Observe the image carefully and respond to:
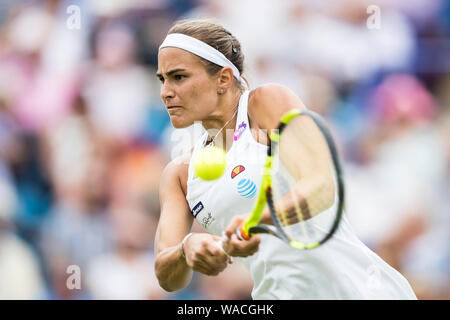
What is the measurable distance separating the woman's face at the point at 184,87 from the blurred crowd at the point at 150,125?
1810 mm

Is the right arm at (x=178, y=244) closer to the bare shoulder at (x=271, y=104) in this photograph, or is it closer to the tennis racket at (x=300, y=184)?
the tennis racket at (x=300, y=184)

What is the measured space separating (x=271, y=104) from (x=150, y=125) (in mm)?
2598

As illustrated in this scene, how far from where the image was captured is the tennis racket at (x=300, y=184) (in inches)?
91.7

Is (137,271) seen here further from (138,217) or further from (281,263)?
(281,263)

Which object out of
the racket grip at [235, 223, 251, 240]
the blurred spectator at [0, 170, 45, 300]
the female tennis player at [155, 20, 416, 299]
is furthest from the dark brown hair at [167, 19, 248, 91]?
the blurred spectator at [0, 170, 45, 300]

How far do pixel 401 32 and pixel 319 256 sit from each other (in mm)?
3167

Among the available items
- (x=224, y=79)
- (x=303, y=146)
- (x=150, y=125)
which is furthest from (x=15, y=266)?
(x=303, y=146)

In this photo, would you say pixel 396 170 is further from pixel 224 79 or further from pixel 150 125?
pixel 224 79

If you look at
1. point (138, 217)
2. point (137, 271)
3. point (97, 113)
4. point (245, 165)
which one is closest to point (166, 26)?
point (97, 113)

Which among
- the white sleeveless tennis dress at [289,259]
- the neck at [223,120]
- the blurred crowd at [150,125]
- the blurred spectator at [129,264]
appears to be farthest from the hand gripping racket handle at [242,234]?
the blurred spectator at [129,264]

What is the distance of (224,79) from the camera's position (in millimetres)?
3102

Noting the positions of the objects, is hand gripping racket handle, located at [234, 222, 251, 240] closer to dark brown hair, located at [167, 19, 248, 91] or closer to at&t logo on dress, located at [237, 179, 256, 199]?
at&t logo on dress, located at [237, 179, 256, 199]

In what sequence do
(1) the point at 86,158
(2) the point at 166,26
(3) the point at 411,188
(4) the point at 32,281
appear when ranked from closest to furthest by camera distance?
(3) the point at 411,188 < (4) the point at 32,281 < (1) the point at 86,158 < (2) the point at 166,26

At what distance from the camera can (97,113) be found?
5.48 metres
